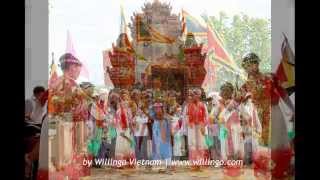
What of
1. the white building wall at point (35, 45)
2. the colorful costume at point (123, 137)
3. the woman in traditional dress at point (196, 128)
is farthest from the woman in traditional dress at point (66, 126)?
the woman in traditional dress at point (196, 128)

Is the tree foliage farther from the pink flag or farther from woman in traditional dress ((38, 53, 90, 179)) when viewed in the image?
woman in traditional dress ((38, 53, 90, 179))

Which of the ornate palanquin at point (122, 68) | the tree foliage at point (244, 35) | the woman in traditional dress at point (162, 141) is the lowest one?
the woman in traditional dress at point (162, 141)

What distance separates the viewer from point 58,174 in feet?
12.2

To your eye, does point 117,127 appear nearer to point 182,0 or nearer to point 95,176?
point 95,176

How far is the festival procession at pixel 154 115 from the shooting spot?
3729 millimetres

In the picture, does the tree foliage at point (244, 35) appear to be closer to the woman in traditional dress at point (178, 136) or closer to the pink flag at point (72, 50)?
the woman in traditional dress at point (178, 136)

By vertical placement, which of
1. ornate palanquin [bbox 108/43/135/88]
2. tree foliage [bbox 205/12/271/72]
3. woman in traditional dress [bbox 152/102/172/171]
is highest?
tree foliage [bbox 205/12/271/72]

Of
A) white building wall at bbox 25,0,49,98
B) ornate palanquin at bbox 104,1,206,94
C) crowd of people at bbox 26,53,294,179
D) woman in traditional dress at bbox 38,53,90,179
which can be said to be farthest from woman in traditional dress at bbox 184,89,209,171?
white building wall at bbox 25,0,49,98

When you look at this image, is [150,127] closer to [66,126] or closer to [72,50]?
[66,126]

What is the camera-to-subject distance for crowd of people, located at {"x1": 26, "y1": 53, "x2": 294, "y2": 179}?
3.73m

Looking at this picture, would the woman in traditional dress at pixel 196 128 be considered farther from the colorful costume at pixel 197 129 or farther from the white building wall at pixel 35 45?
the white building wall at pixel 35 45

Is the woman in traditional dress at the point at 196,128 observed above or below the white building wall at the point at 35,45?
below

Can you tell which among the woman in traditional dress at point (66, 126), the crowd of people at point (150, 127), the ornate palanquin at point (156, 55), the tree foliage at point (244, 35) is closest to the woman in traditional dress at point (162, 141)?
the crowd of people at point (150, 127)

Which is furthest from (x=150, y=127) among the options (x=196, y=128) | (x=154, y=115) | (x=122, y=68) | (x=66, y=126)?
(x=66, y=126)
